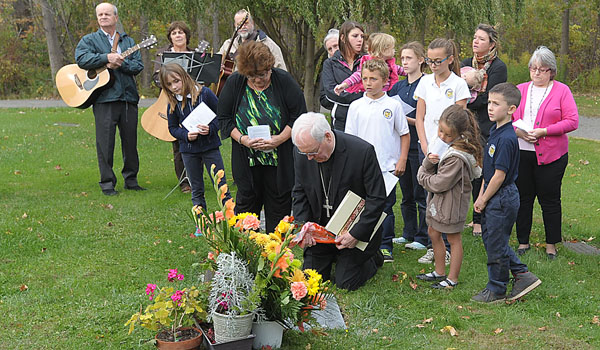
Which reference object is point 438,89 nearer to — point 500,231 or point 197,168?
point 500,231

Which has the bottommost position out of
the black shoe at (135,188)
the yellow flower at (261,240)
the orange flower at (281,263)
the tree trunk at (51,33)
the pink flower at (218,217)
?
the black shoe at (135,188)

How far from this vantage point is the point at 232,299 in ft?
12.6

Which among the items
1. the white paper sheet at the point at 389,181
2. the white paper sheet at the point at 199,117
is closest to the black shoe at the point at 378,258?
the white paper sheet at the point at 389,181

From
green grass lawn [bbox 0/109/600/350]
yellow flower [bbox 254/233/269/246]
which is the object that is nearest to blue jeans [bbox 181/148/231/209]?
green grass lawn [bbox 0/109/600/350]

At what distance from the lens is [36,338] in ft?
13.8

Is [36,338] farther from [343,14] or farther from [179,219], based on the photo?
[343,14]

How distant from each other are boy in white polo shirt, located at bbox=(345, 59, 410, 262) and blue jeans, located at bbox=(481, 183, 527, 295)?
1.05m

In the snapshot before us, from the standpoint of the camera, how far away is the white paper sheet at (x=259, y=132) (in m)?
5.58

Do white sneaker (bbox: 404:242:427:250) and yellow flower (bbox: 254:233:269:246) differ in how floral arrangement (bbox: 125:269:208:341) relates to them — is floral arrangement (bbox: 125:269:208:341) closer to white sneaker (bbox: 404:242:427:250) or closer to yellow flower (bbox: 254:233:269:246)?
yellow flower (bbox: 254:233:269:246)

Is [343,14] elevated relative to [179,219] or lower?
elevated

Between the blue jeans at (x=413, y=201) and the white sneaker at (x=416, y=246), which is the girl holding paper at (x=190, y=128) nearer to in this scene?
the blue jeans at (x=413, y=201)

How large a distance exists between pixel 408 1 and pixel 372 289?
9.20 meters

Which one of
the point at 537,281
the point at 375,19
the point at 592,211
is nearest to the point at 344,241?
the point at 537,281

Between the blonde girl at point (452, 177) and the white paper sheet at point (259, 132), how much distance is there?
1.45 metres
